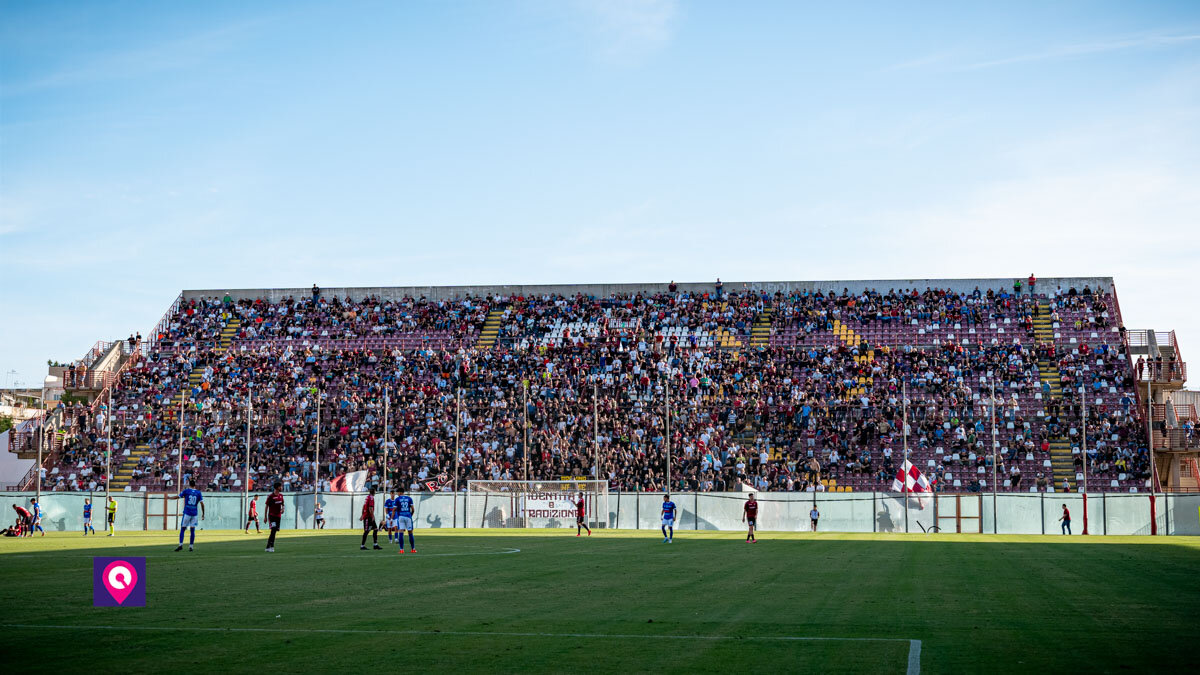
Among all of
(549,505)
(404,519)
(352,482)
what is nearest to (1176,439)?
(549,505)

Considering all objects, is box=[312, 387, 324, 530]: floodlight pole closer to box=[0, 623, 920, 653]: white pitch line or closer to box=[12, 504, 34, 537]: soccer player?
box=[12, 504, 34, 537]: soccer player

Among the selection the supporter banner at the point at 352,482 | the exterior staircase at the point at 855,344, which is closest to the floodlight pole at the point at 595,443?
the supporter banner at the point at 352,482

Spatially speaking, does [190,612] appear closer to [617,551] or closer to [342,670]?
[342,670]

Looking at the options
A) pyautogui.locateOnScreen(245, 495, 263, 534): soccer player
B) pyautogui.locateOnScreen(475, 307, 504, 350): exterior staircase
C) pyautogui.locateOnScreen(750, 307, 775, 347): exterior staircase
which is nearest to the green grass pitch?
pyautogui.locateOnScreen(245, 495, 263, 534): soccer player

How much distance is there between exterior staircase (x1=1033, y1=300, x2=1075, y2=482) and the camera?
56125 mm

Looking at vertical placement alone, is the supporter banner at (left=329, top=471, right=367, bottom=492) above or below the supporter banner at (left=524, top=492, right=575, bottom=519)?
above

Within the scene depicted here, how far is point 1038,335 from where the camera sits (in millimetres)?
66875

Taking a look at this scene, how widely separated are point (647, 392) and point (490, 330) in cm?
1477

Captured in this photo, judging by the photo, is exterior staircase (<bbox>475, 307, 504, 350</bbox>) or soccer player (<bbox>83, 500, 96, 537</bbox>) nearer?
soccer player (<bbox>83, 500, 96, 537</bbox>)

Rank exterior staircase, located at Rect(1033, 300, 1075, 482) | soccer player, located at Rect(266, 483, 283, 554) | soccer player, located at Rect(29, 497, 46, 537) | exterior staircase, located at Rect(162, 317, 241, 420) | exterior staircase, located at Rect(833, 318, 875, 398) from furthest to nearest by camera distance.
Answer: exterior staircase, located at Rect(162, 317, 241, 420) → exterior staircase, located at Rect(833, 318, 875, 398) → exterior staircase, located at Rect(1033, 300, 1075, 482) → soccer player, located at Rect(29, 497, 46, 537) → soccer player, located at Rect(266, 483, 283, 554)

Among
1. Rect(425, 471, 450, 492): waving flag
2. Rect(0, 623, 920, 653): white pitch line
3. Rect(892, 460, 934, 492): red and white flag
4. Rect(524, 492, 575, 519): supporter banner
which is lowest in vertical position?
Rect(524, 492, 575, 519): supporter banner

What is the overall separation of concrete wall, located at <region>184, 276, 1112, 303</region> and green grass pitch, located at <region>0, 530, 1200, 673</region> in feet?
147

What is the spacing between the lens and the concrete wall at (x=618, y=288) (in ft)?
236

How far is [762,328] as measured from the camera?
71438 mm
